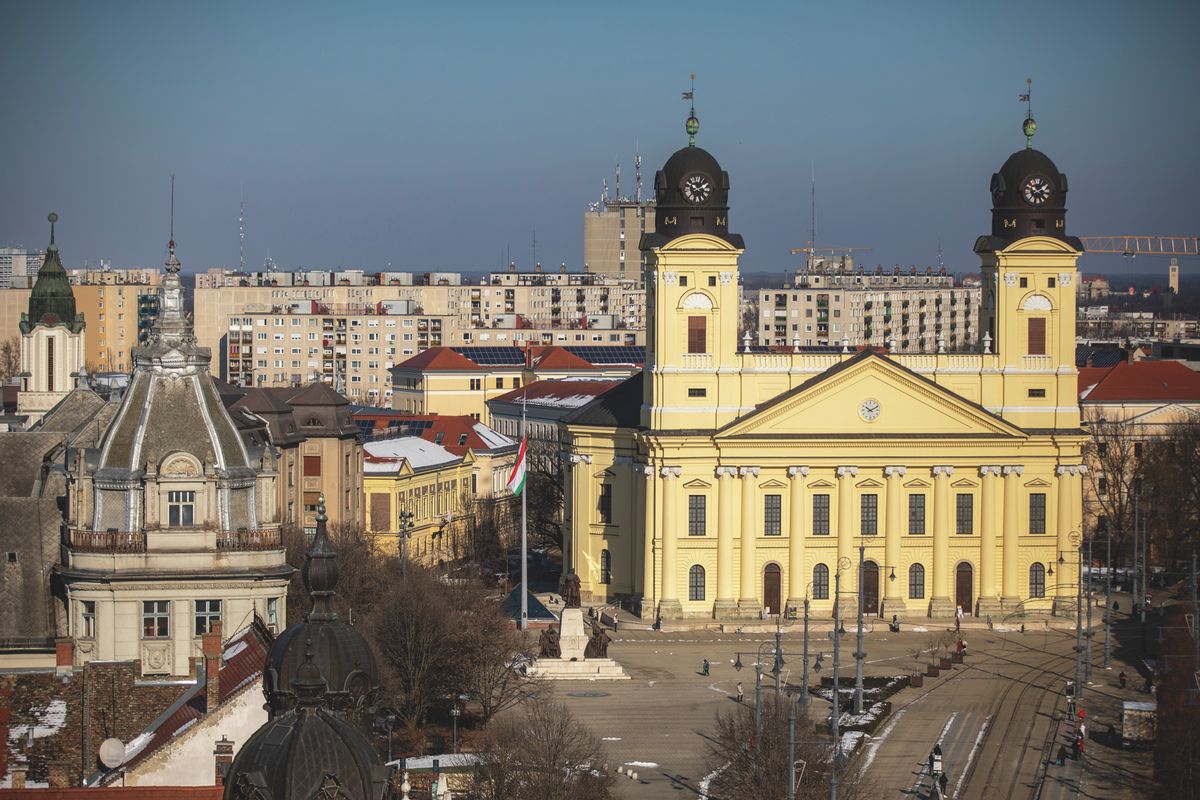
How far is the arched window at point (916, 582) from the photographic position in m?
115

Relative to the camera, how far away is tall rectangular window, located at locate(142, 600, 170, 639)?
69.8 metres

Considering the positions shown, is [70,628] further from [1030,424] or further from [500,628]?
[1030,424]

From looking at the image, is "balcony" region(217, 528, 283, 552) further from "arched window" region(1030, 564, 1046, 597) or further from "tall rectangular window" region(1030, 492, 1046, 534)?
"tall rectangular window" region(1030, 492, 1046, 534)

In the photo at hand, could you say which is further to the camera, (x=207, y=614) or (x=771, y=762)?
(x=207, y=614)

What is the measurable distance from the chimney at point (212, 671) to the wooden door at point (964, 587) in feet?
207

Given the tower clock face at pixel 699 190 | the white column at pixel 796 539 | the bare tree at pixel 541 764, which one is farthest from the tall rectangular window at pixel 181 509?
the white column at pixel 796 539

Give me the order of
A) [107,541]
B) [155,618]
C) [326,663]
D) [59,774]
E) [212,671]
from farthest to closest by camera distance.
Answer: [107,541], [155,618], [212,671], [59,774], [326,663]

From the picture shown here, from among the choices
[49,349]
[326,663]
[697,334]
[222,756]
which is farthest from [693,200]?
[326,663]

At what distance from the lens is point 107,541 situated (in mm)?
70688

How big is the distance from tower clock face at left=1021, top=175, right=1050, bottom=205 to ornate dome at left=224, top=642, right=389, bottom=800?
87.5 metres

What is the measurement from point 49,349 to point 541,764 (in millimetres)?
57886

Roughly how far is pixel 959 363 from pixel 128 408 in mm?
52070

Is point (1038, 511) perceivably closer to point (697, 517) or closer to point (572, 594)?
point (697, 517)

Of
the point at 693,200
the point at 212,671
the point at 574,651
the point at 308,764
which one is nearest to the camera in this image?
the point at 308,764
